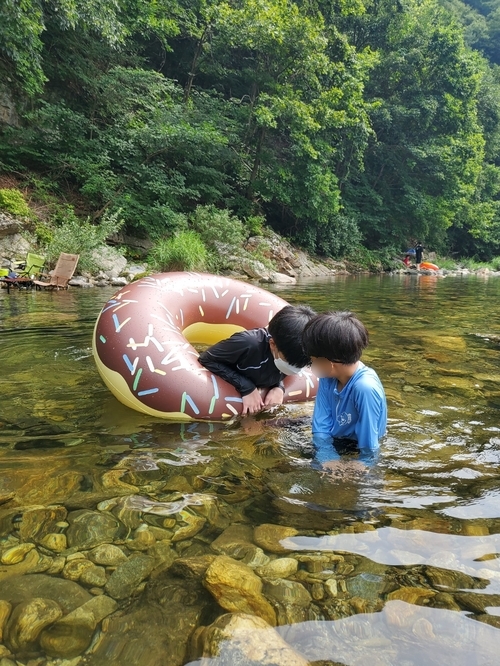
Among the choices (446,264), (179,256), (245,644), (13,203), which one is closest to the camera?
(245,644)

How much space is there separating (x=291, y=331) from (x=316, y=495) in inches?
37.9

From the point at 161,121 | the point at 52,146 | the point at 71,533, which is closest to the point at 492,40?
the point at 161,121

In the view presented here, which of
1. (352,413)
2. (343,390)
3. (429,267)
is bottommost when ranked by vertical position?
(429,267)

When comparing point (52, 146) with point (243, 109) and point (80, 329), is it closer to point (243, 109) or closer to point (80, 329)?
point (243, 109)

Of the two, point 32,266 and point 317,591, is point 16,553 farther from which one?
point 32,266

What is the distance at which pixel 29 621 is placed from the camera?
3.84 ft

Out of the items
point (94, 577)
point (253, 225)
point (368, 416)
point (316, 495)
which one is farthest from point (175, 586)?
point (253, 225)

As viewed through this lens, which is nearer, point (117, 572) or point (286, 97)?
point (117, 572)

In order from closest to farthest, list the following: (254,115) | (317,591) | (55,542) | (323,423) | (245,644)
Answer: (245,644) → (317,591) → (55,542) → (323,423) → (254,115)

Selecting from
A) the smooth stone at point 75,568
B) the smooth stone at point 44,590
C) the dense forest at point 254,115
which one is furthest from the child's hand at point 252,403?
the dense forest at point 254,115

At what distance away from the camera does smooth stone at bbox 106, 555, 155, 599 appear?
1.30 m

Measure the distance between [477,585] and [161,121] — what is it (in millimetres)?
15068

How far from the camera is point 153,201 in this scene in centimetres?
1433

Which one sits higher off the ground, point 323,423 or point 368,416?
point 368,416
